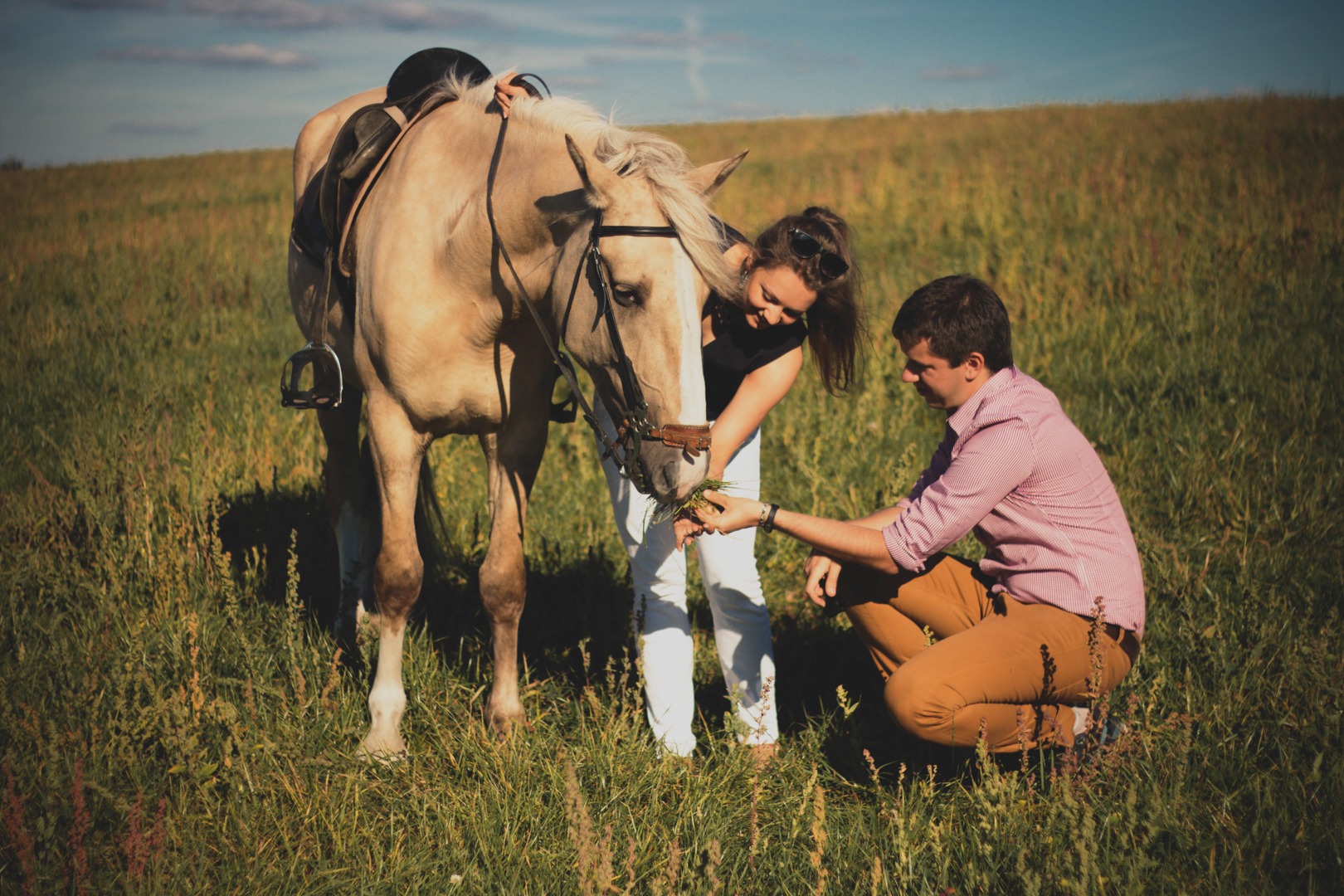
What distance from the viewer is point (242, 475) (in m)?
4.89

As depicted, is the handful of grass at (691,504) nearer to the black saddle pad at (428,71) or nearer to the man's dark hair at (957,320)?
the man's dark hair at (957,320)

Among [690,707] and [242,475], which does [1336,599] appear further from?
[242,475]

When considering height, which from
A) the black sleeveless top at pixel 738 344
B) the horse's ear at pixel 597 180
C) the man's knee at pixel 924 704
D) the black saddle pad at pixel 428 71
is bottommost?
the man's knee at pixel 924 704

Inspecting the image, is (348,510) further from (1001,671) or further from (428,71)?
(1001,671)

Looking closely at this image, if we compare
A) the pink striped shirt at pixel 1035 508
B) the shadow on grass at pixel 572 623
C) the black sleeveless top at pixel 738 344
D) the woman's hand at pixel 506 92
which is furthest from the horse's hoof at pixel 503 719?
the woman's hand at pixel 506 92

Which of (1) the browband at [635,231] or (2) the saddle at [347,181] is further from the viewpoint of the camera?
(2) the saddle at [347,181]

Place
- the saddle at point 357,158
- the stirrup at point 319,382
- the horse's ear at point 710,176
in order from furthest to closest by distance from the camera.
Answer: the stirrup at point 319,382 < the saddle at point 357,158 < the horse's ear at point 710,176

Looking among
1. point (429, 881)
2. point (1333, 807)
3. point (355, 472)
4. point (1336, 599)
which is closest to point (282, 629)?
point (355, 472)

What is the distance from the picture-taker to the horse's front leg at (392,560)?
9.82 feet

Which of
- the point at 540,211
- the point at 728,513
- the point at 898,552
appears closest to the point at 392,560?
the point at 728,513

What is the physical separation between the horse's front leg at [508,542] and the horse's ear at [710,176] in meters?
1.17

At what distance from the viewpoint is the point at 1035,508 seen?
2.66 meters

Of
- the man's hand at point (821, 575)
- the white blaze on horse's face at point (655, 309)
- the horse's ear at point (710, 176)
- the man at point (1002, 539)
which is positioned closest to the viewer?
the white blaze on horse's face at point (655, 309)

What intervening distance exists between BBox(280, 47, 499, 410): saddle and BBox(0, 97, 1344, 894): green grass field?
0.90 meters
